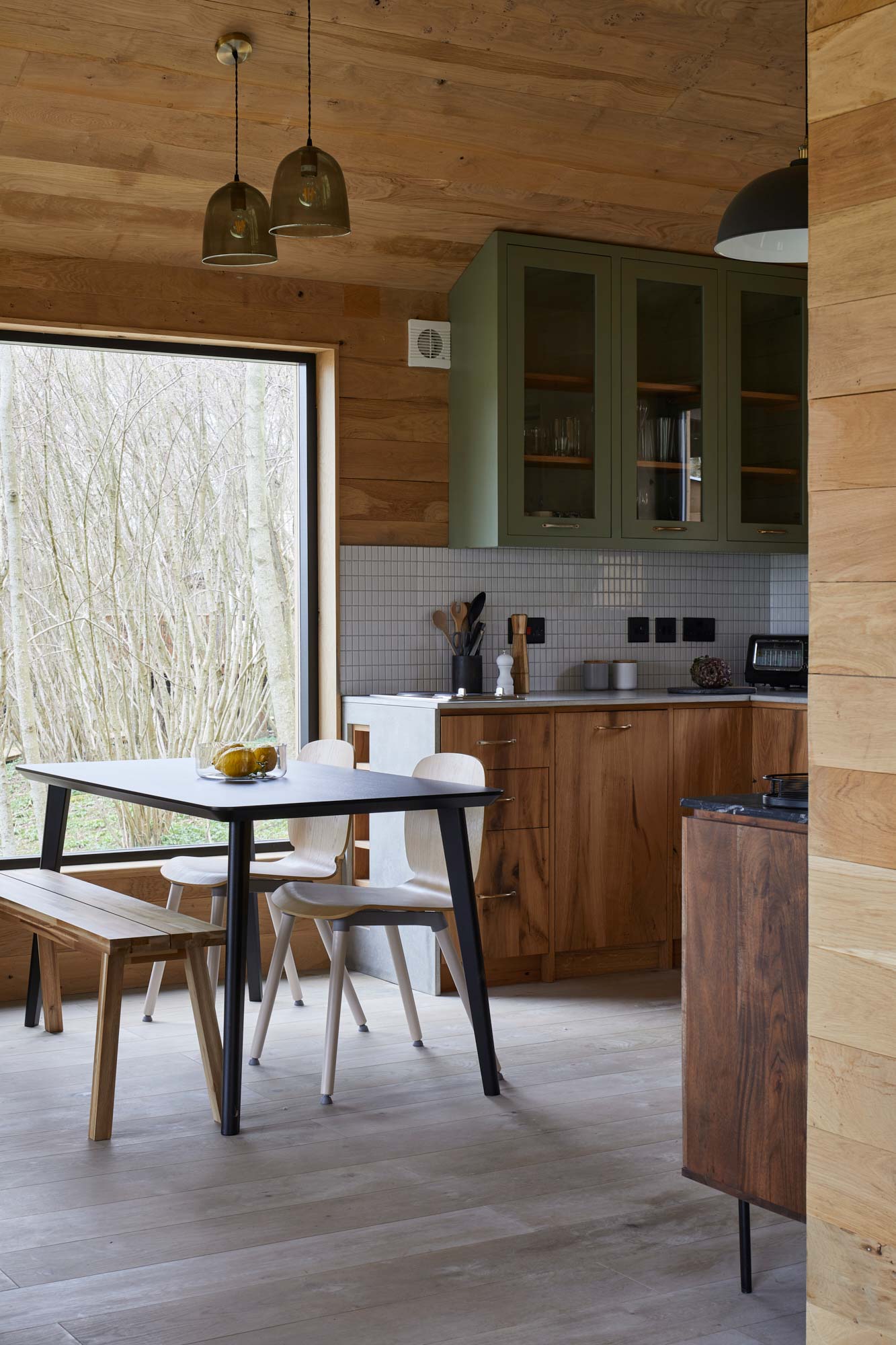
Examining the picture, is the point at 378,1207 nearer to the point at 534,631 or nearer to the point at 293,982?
the point at 293,982

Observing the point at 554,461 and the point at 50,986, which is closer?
the point at 50,986

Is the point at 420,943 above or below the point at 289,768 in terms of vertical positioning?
below

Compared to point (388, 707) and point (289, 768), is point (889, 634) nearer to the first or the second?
point (289, 768)

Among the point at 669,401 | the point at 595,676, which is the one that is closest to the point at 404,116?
the point at 669,401

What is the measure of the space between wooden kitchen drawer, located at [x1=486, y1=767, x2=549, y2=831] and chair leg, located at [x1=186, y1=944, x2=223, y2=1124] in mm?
1383

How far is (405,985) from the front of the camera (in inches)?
155

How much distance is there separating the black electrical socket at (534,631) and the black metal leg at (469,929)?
1.78 metres

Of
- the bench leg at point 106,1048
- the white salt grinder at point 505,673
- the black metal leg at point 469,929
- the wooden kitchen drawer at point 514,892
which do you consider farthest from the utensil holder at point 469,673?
the bench leg at point 106,1048

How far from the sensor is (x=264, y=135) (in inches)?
167

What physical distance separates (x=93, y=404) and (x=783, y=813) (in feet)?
12.8

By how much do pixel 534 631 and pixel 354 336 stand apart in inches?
48.7

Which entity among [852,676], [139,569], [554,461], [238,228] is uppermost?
[238,228]

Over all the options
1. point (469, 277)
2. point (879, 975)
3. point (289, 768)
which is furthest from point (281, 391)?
point (879, 975)

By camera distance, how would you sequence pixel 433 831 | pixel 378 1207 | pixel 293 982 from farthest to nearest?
pixel 293 982 < pixel 433 831 < pixel 378 1207
